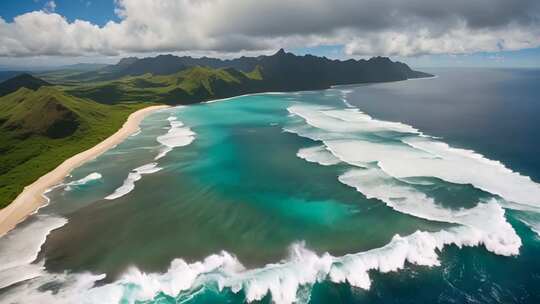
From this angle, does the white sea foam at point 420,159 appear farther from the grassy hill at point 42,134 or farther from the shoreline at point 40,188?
the grassy hill at point 42,134

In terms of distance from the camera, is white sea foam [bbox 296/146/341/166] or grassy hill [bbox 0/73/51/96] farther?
grassy hill [bbox 0/73/51/96]

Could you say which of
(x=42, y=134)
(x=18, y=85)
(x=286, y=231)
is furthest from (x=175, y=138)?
(x=18, y=85)

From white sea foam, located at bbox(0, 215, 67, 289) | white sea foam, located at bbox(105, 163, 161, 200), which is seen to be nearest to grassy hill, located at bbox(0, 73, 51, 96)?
white sea foam, located at bbox(105, 163, 161, 200)

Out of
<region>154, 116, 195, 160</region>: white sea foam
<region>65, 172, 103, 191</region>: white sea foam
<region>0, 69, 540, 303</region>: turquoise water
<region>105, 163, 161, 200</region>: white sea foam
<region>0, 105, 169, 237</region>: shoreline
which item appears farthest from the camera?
<region>154, 116, 195, 160</region>: white sea foam

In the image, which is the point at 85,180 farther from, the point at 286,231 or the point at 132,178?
the point at 286,231

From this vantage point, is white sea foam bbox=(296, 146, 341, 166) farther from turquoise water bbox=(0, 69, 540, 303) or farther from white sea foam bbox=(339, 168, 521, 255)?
white sea foam bbox=(339, 168, 521, 255)

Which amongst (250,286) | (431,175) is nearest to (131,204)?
(250,286)

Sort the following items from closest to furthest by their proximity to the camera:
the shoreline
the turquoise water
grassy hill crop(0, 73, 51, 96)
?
the turquoise water < the shoreline < grassy hill crop(0, 73, 51, 96)
